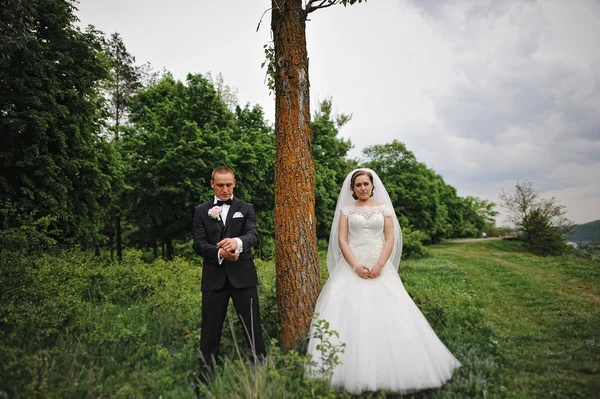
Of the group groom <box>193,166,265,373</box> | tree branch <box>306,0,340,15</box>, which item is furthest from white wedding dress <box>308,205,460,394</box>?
tree branch <box>306,0,340,15</box>

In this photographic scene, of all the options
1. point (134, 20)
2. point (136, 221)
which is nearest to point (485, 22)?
point (134, 20)

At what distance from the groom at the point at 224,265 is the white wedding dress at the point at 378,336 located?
32.0 inches

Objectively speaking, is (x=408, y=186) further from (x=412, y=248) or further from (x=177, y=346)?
(x=177, y=346)

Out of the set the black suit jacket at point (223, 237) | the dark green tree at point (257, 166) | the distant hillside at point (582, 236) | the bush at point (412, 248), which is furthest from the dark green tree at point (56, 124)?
the distant hillside at point (582, 236)

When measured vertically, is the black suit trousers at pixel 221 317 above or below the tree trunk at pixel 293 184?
below

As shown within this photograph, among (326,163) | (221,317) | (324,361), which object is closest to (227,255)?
(221,317)

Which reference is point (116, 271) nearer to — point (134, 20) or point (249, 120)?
point (134, 20)

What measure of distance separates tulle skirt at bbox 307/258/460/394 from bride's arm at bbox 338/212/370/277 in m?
0.11

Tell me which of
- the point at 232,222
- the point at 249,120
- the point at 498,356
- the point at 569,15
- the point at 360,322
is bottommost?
the point at 498,356

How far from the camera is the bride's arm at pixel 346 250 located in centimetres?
390

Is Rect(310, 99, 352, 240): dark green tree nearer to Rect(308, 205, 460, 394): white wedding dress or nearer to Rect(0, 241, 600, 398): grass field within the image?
Rect(0, 241, 600, 398): grass field

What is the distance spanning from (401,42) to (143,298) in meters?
11.3

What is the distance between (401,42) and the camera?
11.1 m

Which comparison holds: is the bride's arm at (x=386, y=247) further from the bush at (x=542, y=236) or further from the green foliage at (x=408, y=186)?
the green foliage at (x=408, y=186)
